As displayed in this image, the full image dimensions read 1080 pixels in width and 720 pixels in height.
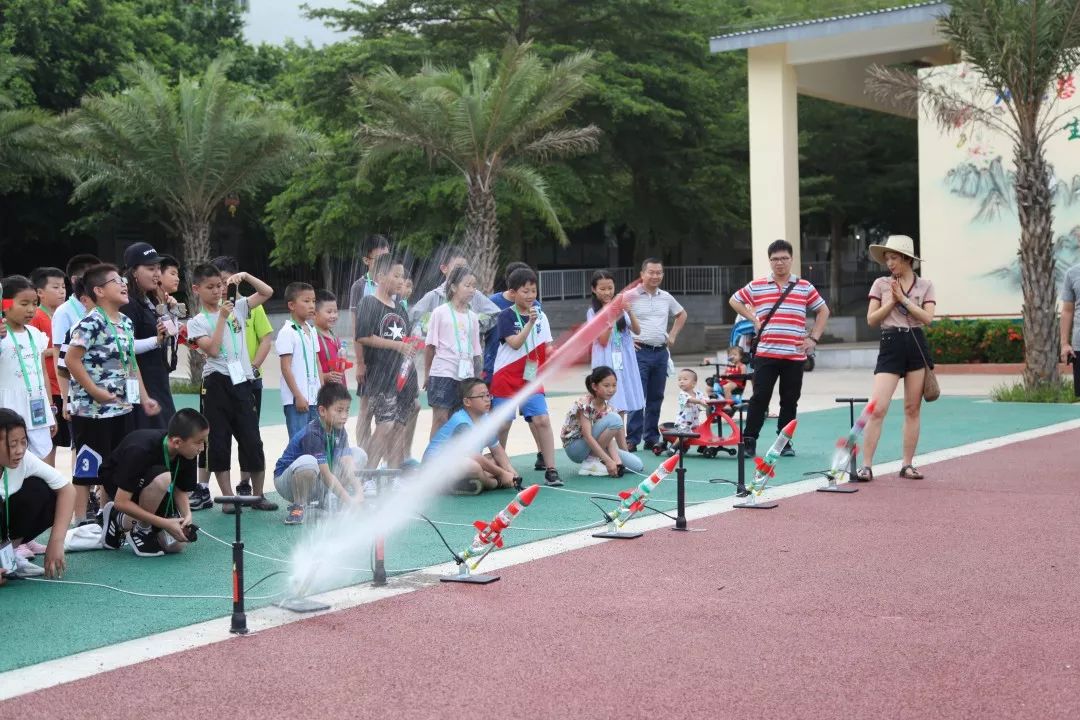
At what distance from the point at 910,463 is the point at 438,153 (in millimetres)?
15465

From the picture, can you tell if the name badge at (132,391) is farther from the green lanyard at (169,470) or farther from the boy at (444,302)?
the boy at (444,302)

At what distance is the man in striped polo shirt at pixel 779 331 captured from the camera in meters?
11.7

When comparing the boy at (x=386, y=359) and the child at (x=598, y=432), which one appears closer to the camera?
the boy at (x=386, y=359)

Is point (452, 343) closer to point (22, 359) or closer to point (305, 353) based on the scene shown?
point (305, 353)

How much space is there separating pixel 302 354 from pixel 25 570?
9.07 feet

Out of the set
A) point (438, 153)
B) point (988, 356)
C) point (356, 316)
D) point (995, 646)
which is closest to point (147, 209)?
point (438, 153)

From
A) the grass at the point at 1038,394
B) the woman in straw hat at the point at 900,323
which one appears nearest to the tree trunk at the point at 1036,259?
the grass at the point at 1038,394

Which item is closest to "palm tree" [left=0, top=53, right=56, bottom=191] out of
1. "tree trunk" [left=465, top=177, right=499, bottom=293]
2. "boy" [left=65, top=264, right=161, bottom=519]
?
"tree trunk" [left=465, top=177, right=499, bottom=293]

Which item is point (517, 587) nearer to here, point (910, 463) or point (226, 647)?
point (226, 647)

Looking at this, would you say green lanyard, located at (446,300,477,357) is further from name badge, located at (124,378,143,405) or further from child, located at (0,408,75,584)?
child, located at (0,408,75,584)

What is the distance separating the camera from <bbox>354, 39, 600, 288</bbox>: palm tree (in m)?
23.2

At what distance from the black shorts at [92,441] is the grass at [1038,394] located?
13.8 meters

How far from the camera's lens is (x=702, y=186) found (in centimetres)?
3362

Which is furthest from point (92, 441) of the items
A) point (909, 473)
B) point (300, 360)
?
point (909, 473)
